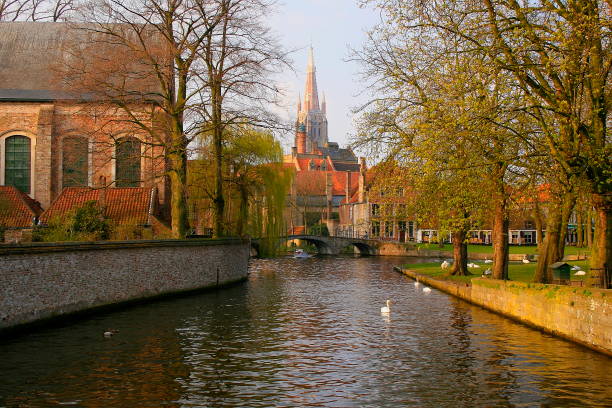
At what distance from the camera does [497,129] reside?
20.5 metres

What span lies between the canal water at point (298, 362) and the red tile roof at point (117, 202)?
1176cm

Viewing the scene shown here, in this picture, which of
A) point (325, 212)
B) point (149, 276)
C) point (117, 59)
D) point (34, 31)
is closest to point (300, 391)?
point (149, 276)

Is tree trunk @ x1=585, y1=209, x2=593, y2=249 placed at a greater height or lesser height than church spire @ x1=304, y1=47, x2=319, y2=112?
lesser

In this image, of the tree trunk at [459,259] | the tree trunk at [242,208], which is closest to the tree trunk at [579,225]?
the tree trunk at [459,259]

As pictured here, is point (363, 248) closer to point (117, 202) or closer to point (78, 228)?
point (117, 202)

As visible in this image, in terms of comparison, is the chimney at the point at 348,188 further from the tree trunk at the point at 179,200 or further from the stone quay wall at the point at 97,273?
the tree trunk at the point at 179,200

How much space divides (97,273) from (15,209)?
1623 centimetres

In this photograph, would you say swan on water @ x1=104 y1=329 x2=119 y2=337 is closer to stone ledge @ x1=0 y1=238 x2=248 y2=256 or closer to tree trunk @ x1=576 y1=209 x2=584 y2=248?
stone ledge @ x1=0 y1=238 x2=248 y2=256

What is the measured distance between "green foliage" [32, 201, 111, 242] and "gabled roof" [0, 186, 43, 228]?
6.02 m

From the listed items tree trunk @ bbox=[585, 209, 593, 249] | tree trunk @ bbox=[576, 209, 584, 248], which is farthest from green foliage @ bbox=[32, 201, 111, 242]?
tree trunk @ bbox=[585, 209, 593, 249]

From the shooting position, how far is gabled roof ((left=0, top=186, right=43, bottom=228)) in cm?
3556

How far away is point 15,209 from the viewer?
119 ft

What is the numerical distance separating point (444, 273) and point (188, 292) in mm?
14159

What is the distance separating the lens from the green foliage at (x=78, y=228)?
27000 millimetres
